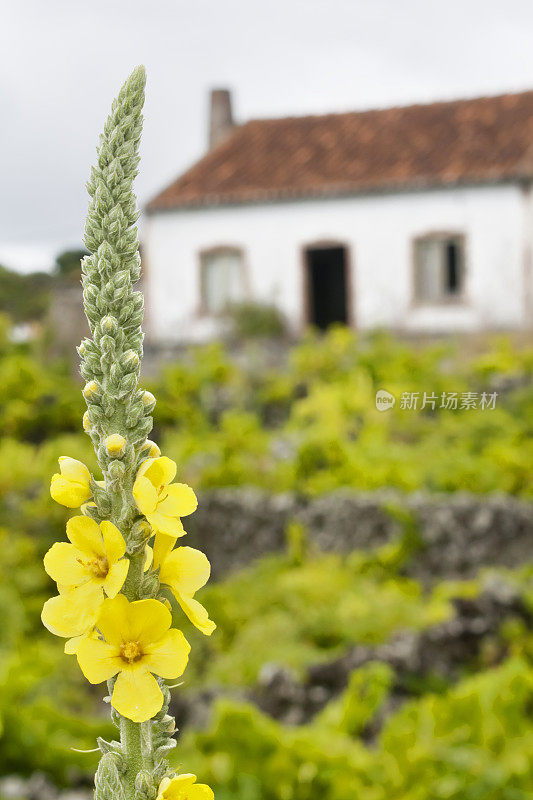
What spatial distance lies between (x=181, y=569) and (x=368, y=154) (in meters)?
16.8

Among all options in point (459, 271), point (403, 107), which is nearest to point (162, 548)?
point (459, 271)

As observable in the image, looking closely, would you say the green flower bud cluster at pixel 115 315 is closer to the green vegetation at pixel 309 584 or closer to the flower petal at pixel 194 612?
the flower petal at pixel 194 612

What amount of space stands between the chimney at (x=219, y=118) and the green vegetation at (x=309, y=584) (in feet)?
23.2

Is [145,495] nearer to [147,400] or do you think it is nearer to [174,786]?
[147,400]

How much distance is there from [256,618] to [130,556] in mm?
6768

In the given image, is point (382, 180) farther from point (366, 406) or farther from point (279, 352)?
point (366, 406)

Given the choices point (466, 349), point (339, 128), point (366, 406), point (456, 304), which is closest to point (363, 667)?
point (366, 406)

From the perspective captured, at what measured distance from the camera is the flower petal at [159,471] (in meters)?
0.63

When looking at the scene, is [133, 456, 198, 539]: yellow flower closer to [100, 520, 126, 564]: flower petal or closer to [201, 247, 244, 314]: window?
[100, 520, 126, 564]: flower petal

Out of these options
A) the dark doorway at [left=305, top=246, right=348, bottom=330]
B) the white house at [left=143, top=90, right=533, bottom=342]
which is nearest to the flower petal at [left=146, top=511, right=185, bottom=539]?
the white house at [left=143, top=90, right=533, bottom=342]

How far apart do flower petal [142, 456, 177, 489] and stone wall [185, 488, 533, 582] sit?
7.49m

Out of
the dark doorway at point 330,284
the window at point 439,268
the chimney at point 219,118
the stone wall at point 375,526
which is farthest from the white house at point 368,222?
the stone wall at point 375,526

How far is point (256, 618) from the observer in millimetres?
7180

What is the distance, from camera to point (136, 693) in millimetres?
587
